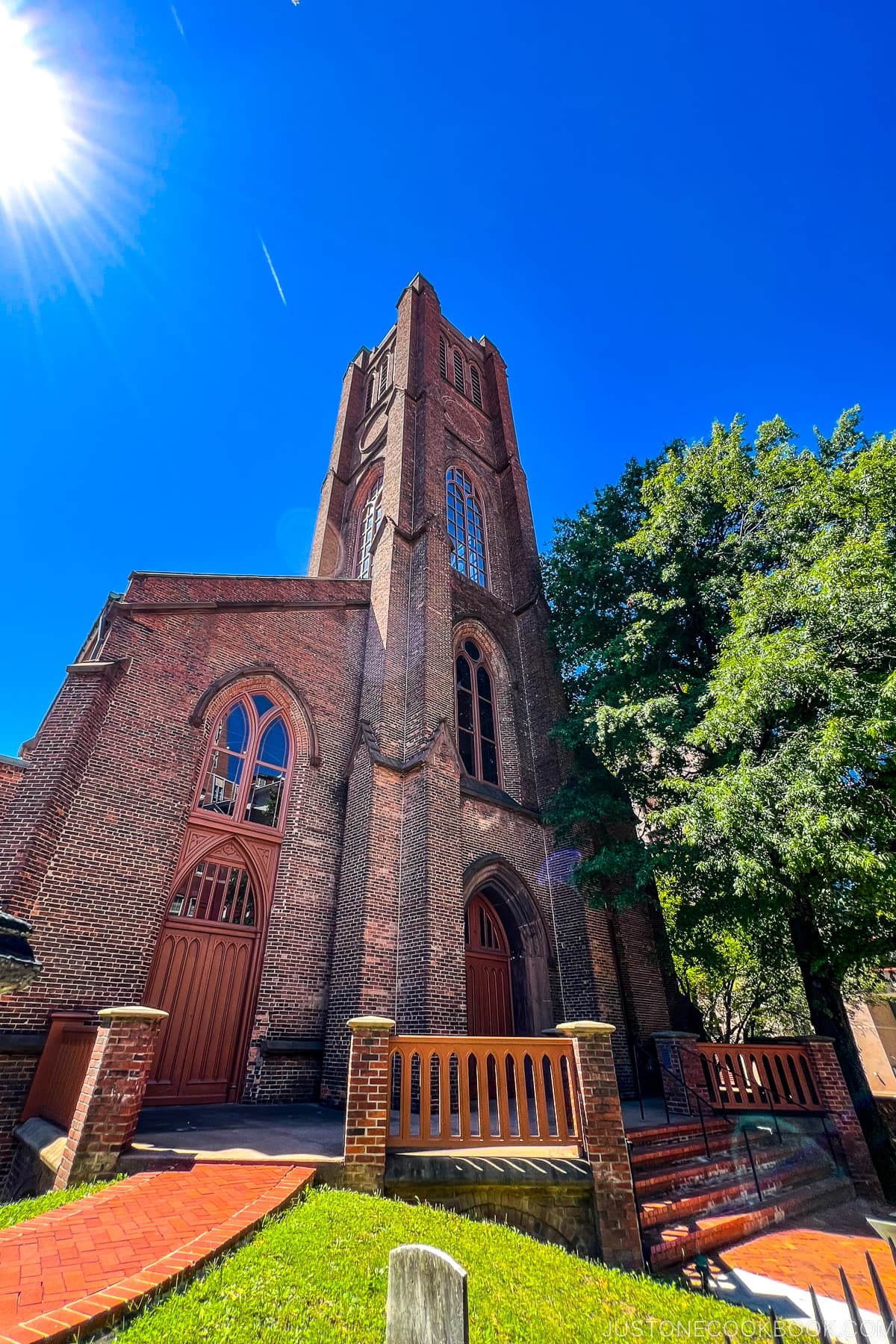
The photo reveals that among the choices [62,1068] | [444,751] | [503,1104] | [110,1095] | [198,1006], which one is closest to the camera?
[110,1095]

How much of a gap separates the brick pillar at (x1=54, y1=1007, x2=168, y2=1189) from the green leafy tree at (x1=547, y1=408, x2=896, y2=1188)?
23.7 ft

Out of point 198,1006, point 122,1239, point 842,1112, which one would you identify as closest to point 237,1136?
point 122,1239

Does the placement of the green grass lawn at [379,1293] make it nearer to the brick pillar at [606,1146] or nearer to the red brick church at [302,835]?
the brick pillar at [606,1146]

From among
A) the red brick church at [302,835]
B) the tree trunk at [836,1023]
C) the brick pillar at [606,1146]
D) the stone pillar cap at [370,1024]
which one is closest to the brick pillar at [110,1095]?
the stone pillar cap at [370,1024]

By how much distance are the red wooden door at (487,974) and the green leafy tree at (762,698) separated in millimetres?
2308


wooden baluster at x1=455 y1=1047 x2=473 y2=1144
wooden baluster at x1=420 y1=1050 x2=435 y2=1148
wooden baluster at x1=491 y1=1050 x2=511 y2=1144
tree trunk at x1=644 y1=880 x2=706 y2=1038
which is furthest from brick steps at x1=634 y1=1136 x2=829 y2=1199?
tree trunk at x1=644 y1=880 x2=706 y2=1038

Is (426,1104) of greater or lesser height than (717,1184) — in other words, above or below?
above

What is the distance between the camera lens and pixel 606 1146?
5.38m

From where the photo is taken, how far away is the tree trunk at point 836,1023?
867 centimetres

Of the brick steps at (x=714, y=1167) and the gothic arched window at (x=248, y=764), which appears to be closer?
the brick steps at (x=714, y=1167)

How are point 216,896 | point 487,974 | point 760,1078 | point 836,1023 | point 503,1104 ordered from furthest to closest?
point 487,974
point 836,1023
point 216,896
point 760,1078
point 503,1104

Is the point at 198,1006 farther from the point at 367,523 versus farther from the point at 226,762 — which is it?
the point at 367,523

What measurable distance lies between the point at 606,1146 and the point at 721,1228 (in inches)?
73.2

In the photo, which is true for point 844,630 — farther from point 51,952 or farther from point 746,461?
point 51,952
